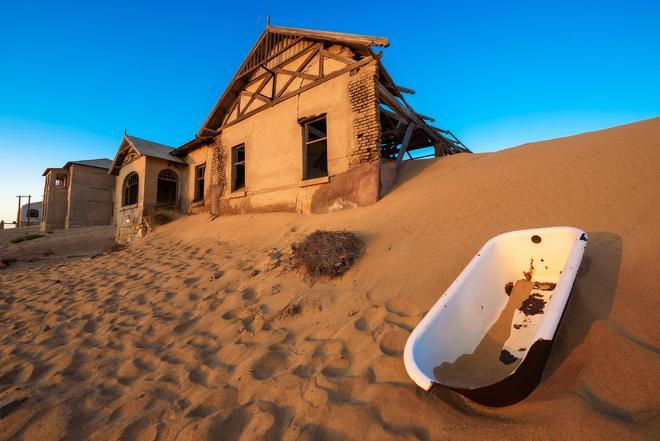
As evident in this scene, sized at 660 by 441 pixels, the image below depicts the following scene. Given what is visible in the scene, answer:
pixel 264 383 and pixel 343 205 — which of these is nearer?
pixel 264 383

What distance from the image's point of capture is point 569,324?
188cm

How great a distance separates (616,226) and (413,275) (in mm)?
2094

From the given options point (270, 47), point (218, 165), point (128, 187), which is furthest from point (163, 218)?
point (270, 47)

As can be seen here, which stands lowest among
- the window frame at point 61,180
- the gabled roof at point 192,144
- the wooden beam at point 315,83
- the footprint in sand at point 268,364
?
the footprint in sand at point 268,364

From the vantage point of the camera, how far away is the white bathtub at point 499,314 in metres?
1.43

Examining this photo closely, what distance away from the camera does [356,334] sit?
2410mm

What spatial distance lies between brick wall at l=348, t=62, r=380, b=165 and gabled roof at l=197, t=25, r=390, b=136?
582 mm

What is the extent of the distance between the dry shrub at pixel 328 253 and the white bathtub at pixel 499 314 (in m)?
1.68

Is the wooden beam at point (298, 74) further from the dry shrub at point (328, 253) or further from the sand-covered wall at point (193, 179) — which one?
the dry shrub at point (328, 253)

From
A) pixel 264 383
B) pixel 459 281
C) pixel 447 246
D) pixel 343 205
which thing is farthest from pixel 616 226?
pixel 343 205

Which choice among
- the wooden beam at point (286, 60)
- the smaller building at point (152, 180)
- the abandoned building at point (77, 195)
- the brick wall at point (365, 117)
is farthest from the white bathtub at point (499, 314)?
the abandoned building at point (77, 195)

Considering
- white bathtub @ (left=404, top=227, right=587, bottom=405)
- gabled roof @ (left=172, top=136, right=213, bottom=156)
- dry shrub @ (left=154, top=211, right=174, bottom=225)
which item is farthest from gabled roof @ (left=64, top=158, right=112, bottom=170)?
white bathtub @ (left=404, top=227, right=587, bottom=405)

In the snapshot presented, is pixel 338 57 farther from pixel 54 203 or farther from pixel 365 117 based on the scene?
pixel 54 203

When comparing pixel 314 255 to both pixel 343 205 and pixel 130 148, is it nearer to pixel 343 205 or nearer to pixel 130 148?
pixel 343 205
